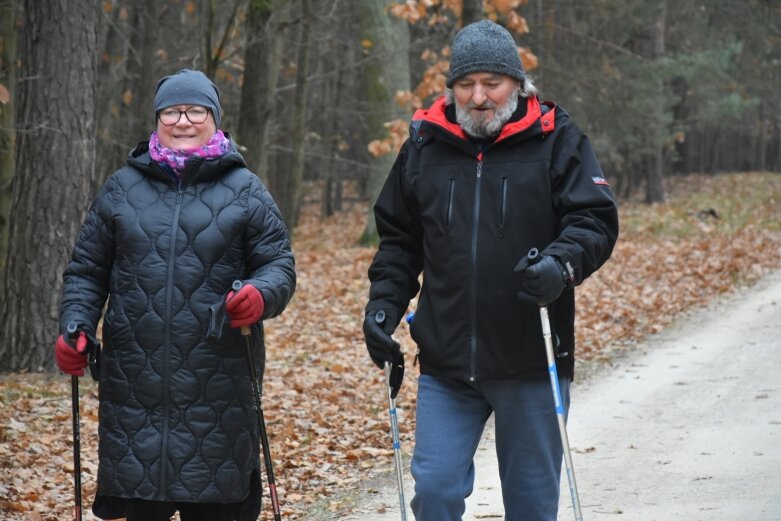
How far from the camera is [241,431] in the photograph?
13.9ft

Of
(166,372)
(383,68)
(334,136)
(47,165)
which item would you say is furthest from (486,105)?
(334,136)

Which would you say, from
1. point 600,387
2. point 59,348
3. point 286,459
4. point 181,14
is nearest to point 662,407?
point 600,387

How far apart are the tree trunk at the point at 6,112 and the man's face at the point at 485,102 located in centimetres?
857

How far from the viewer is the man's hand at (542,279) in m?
3.64

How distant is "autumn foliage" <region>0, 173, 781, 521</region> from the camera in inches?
275

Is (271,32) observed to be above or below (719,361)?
above

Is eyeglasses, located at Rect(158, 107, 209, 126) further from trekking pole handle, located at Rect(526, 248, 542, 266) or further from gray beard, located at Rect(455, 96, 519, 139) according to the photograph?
trekking pole handle, located at Rect(526, 248, 542, 266)

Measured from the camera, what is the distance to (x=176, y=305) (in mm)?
4102

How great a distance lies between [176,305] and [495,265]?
4.05 ft

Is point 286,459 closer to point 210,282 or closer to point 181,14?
point 210,282

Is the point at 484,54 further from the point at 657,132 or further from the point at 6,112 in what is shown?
the point at 657,132

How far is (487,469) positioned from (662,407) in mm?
2411

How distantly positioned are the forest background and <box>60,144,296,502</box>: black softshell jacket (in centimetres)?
238

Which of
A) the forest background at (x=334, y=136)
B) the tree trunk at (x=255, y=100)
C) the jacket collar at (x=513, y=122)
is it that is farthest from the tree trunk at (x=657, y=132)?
the jacket collar at (x=513, y=122)
